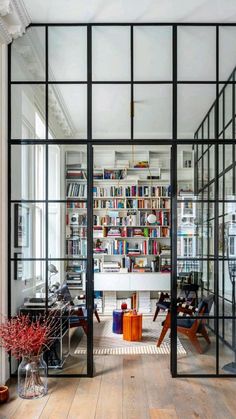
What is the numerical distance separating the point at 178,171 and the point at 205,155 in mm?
305

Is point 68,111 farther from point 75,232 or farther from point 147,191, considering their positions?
point 147,191

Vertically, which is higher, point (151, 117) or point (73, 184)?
point (151, 117)

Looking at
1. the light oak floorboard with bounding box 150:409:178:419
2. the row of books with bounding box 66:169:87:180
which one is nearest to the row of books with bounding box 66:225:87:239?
the row of books with bounding box 66:169:87:180

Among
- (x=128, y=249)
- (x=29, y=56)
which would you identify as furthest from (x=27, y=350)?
(x=128, y=249)

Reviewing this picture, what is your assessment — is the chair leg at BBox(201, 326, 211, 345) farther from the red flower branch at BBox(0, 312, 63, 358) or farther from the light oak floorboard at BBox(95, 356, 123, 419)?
the red flower branch at BBox(0, 312, 63, 358)

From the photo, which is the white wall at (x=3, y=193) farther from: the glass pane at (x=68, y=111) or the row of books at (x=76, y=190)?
the row of books at (x=76, y=190)

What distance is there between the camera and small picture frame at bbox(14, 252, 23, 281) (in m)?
4.39

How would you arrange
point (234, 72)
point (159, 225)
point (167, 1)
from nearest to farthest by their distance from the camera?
point (167, 1) < point (234, 72) < point (159, 225)

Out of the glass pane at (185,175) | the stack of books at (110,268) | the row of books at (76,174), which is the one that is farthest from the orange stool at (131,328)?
the row of books at (76,174)

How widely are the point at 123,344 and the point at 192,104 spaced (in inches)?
125

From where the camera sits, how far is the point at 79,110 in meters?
4.52

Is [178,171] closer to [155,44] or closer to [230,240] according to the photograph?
[230,240]

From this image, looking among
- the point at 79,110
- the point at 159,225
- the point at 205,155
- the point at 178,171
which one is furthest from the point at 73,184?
the point at 159,225

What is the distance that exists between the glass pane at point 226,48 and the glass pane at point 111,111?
0.94 metres
